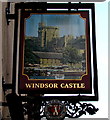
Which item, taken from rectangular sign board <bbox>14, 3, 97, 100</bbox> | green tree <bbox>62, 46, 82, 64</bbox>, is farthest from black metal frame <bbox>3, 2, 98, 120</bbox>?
green tree <bbox>62, 46, 82, 64</bbox>

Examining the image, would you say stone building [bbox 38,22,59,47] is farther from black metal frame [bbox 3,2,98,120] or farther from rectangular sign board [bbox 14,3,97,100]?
black metal frame [bbox 3,2,98,120]

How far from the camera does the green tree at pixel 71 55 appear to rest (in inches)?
193

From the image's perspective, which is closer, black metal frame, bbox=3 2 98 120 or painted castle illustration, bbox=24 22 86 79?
black metal frame, bbox=3 2 98 120

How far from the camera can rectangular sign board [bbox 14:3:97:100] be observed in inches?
189

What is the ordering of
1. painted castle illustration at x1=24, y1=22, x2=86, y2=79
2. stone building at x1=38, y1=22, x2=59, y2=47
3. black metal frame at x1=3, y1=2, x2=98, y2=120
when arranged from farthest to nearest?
stone building at x1=38, y1=22, x2=59, y2=47, painted castle illustration at x1=24, y1=22, x2=86, y2=79, black metal frame at x1=3, y1=2, x2=98, y2=120

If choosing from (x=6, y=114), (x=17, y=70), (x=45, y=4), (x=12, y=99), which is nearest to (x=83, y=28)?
(x=45, y=4)

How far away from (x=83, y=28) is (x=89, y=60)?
548 millimetres

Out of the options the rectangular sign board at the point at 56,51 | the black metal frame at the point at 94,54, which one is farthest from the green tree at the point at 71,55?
the black metal frame at the point at 94,54

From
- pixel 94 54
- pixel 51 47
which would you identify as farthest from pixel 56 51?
pixel 94 54

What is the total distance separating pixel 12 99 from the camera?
4160 millimetres

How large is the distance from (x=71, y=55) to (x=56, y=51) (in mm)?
248

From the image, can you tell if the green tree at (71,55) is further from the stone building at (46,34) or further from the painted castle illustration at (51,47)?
the stone building at (46,34)

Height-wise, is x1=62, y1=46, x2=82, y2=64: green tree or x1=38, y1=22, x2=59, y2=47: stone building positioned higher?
x1=38, y1=22, x2=59, y2=47: stone building

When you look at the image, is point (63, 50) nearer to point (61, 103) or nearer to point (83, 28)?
point (83, 28)
